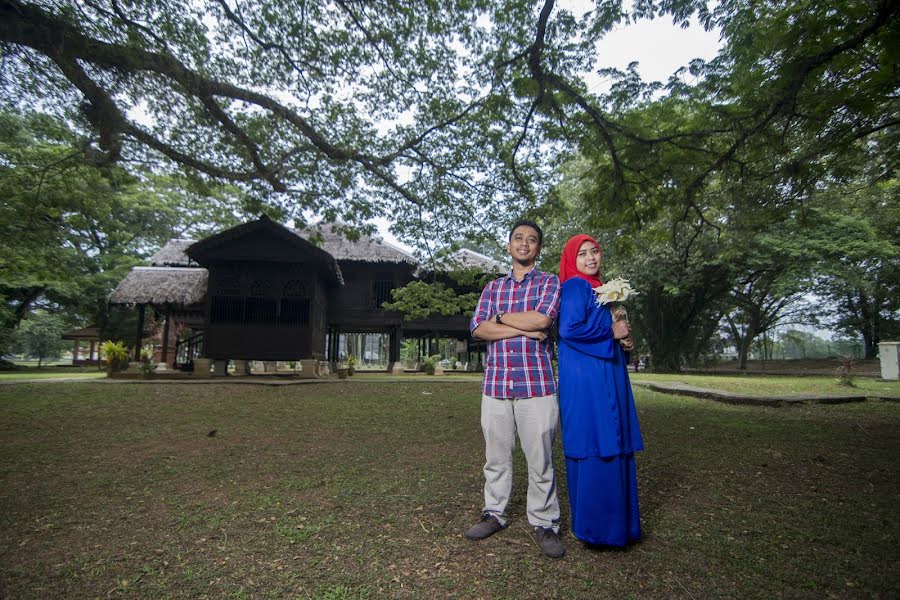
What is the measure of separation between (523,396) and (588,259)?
3.22 feet

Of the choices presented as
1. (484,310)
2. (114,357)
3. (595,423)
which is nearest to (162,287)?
(114,357)

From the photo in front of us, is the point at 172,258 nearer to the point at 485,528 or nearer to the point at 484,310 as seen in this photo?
the point at 484,310

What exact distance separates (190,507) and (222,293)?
12.4 meters

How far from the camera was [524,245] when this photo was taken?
3.13 meters

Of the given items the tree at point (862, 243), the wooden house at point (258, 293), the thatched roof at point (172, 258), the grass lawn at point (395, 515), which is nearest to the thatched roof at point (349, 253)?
the thatched roof at point (172, 258)

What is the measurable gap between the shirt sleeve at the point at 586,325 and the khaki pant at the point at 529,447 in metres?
0.37

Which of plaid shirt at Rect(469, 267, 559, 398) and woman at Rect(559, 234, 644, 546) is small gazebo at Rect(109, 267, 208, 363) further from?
woman at Rect(559, 234, 644, 546)

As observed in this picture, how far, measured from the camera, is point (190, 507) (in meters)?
3.69

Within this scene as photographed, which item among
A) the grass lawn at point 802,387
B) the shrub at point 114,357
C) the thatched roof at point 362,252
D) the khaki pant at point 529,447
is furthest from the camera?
the thatched roof at point 362,252

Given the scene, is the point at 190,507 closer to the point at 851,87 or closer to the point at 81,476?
the point at 81,476

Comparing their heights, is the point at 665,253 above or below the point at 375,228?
above

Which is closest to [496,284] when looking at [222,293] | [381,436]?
[381,436]

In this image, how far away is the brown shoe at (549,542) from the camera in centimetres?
276

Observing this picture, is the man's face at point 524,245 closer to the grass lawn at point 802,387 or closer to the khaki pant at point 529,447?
the khaki pant at point 529,447
